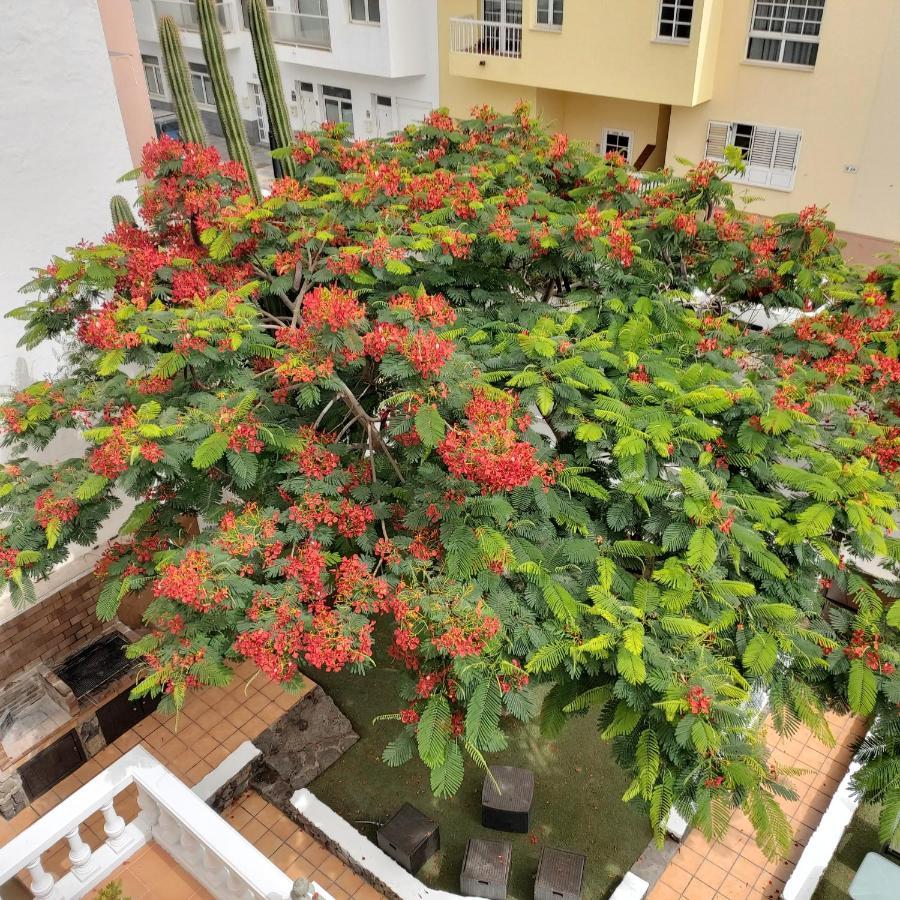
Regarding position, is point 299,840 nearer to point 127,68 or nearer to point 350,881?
point 350,881

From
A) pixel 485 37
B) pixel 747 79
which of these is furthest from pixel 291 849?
pixel 485 37

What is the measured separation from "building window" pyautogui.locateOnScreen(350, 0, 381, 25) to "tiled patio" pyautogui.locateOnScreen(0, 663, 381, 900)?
16902 mm

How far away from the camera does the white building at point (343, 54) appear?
20.1m

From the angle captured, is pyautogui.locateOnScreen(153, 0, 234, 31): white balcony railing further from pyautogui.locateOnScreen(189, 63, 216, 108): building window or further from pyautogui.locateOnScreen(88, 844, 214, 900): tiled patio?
pyautogui.locateOnScreen(88, 844, 214, 900): tiled patio

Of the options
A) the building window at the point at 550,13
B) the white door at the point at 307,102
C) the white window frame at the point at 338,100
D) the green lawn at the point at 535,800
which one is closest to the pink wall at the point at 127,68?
the green lawn at the point at 535,800

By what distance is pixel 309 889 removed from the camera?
516 centimetres

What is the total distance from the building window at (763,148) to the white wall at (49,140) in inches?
501

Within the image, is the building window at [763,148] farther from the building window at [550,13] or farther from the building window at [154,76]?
the building window at [154,76]

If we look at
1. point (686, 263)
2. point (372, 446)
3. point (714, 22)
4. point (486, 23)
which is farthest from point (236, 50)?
point (372, 446)

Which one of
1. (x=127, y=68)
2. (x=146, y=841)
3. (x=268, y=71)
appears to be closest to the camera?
(x=146, y=841)

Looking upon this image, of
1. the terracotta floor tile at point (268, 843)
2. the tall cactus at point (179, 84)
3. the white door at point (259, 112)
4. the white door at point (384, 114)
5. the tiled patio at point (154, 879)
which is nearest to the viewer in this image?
the tiled patio at point (154, 879)

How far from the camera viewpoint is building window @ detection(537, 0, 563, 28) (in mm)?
17453

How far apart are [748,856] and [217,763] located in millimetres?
5986

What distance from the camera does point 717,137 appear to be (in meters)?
17.6
